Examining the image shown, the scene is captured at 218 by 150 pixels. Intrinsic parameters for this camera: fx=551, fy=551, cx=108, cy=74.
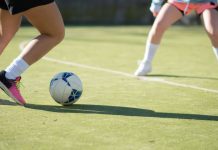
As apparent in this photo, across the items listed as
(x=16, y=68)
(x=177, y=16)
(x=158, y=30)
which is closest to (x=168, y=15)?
(x=177, y=16)

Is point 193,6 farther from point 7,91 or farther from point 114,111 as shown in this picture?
point 7,91

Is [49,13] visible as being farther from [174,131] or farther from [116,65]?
[116,65]

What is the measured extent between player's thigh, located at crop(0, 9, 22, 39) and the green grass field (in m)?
0.82

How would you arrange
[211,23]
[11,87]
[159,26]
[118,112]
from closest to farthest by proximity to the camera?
[118,112] < [11,87] < [211,23] < [159,26]

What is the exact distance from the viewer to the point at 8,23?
6.50 metres

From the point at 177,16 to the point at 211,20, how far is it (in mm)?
638

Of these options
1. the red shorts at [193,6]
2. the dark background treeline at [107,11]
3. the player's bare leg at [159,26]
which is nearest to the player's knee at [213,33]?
the red shorts at [193,6]

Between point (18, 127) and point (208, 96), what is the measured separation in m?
2.82

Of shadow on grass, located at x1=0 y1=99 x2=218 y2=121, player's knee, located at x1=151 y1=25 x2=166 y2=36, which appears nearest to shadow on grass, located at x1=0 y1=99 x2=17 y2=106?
shadow on grass, located at x1=0 y1=99 x2=218 y2=121

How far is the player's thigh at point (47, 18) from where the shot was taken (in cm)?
608

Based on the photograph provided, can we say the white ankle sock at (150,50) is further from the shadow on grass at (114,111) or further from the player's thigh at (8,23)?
the player's thigh at (8,23)

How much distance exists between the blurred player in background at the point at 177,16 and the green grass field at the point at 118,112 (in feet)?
1.47

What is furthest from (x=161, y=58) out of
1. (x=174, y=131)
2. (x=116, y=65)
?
(x=174, y=131)

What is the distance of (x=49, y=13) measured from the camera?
612cm
